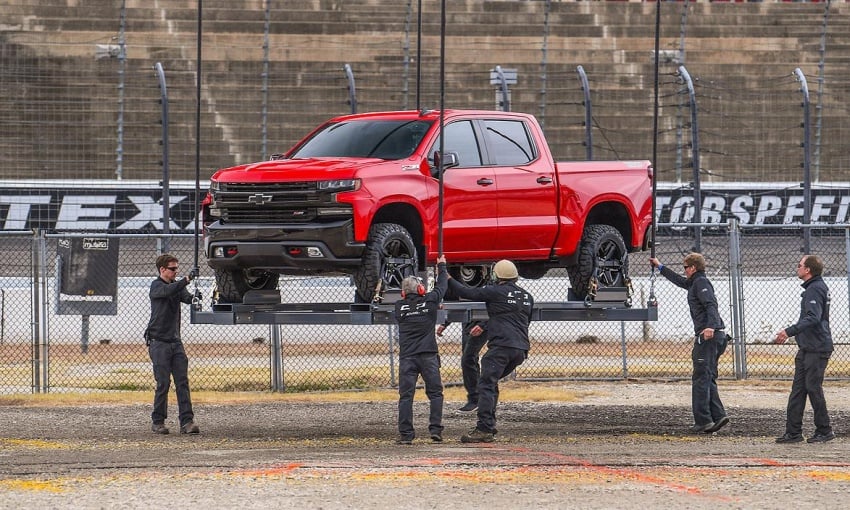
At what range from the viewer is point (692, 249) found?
21.9m

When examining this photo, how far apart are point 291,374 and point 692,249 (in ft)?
22.0

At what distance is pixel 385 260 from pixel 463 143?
152 centimetres

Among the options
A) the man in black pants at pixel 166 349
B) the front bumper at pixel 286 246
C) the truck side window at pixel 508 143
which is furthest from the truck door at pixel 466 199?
the man in black pants at pixel 166 349

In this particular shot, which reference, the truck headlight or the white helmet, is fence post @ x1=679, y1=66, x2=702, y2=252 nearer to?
the white helmet

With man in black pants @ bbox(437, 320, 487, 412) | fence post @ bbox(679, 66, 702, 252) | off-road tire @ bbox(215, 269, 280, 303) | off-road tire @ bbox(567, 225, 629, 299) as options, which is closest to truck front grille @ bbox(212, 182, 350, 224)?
off-road tire @ bbox(215, 269, 280, 303)

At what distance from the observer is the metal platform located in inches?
485

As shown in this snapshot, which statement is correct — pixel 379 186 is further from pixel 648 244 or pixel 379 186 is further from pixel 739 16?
pixel 739 16

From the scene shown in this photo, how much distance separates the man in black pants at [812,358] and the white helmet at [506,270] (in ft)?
9.20

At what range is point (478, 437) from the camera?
13.2 metres

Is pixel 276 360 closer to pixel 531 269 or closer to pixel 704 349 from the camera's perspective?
pixel 531 269

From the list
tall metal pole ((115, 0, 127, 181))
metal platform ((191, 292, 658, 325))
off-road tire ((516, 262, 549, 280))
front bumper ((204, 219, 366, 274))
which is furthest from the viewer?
tall metal pole ((115, 0, 127, 181))

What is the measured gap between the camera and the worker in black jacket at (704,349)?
1422cm

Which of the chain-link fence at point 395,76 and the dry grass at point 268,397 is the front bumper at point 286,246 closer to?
the dry grass at point 268,397

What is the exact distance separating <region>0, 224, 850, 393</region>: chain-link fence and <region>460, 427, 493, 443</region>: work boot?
465 cm
